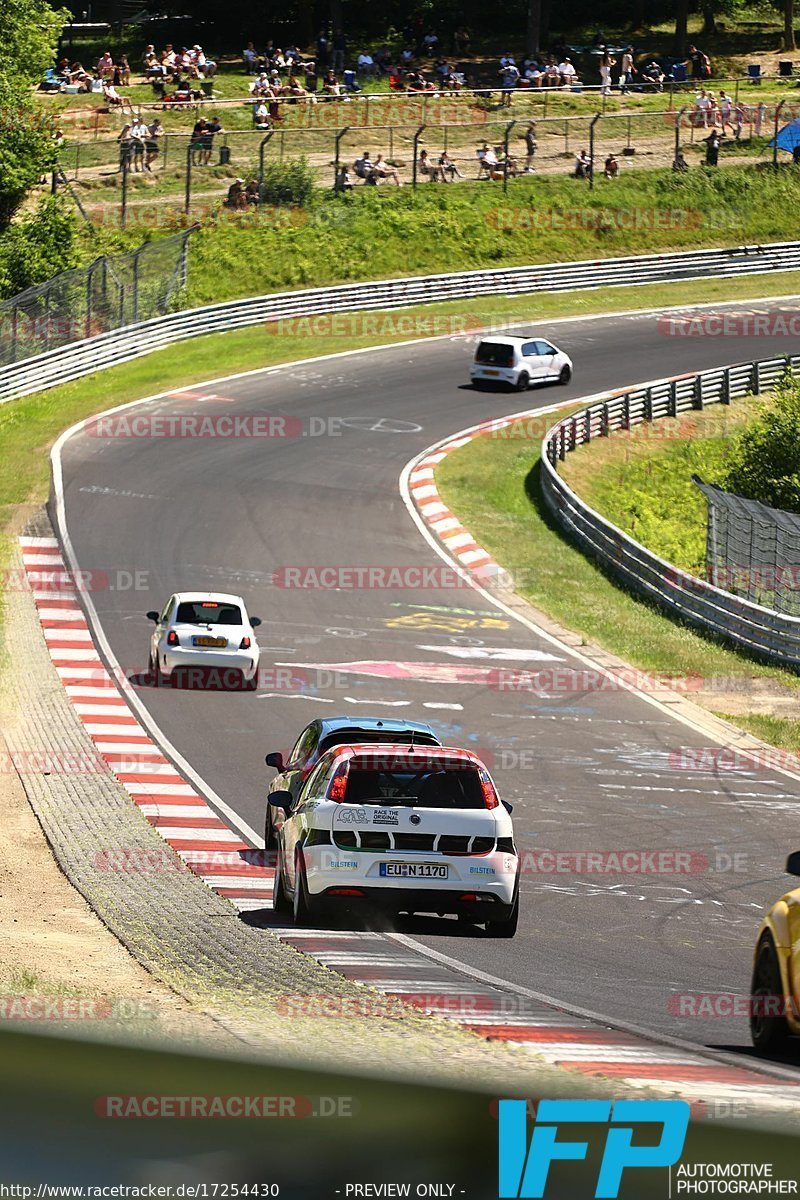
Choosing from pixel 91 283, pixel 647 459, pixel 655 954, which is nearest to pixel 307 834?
pixel 655 954

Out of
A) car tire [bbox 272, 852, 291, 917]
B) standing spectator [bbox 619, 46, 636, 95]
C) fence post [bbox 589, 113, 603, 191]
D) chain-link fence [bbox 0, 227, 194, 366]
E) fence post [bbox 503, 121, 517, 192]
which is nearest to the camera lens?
car tire [bbox 272, 852, 291, 917]

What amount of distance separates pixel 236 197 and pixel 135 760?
41.6 meters

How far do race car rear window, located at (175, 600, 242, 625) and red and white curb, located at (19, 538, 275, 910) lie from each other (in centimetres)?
146

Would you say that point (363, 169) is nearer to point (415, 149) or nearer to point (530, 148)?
point (415, 149)

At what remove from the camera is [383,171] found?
61.9 meters

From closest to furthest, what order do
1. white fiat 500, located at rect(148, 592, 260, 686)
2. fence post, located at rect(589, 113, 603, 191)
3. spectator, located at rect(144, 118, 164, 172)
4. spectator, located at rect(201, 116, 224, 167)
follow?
1. white fiat 500, located at rect(148, 592, 260, 686)
2. spectator, located at rect(144, 118, 164, 172)
3. spectator, located at rect(201, 116, 224, 167)
4. fence post, located at rect(589, 113, 603, 191)

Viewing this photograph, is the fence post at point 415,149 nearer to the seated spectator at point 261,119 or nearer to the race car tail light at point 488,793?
the seated spectator at point 261,119

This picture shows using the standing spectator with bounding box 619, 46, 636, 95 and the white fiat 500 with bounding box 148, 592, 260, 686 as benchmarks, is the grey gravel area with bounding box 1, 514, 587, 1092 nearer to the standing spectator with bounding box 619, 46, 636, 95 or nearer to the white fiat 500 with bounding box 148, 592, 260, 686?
the white fiat 500 with bounding box 148, 592, 260, 686

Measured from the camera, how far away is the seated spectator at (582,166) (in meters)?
64.3

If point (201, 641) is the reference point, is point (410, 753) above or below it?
above

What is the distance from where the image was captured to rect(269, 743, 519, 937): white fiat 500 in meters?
12.2

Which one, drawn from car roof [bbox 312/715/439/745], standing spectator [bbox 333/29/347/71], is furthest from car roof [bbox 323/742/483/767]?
standing spectator [bbox 333/29/347/71]

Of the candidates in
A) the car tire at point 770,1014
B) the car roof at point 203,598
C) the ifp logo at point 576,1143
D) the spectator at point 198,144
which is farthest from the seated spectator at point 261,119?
the ifp logo at point 576,1143

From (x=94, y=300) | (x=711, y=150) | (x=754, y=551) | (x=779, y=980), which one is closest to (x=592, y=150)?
(x=711, y=150)
